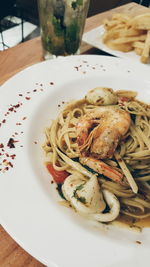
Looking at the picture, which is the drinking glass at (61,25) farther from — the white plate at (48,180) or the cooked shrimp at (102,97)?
the cooked shrimp at (102,97)

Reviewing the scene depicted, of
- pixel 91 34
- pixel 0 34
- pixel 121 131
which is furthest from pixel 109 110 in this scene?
pixel 0 34

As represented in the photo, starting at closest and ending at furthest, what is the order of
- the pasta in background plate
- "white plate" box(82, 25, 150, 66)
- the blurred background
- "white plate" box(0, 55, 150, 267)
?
1. "white plate" box(0, 55, 150, 267)
2. the pasta in background plate
3. "white plate" box(82, 25, 150, 66)
4. the blurred background

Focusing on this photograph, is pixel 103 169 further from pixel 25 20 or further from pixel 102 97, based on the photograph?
pixel 25 20

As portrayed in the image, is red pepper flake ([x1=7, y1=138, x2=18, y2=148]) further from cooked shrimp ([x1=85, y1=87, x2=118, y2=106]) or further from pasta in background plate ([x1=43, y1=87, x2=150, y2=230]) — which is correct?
cooked shrimp ([x1=85, y1=87, x2=118, y2=106])

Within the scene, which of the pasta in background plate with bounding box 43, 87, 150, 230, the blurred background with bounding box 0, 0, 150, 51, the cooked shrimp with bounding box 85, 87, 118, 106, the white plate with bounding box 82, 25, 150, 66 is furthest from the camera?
the blurred background with bounding box 0, 0, 150, 51

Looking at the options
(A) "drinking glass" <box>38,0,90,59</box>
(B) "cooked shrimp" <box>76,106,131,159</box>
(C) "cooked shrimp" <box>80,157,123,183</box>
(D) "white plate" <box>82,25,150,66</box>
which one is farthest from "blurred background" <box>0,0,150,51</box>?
(C) "cooked shrimp" <box>80,157,123,183</box>

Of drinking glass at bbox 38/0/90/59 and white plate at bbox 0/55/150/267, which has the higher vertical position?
drinking glass at bbox 38/0/90/59

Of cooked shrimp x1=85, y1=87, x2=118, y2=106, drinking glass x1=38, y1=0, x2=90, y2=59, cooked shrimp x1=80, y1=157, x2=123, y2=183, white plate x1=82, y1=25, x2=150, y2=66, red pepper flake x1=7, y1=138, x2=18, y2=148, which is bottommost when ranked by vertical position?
cooked shrimp x1=80, y1=157, x2=123, y2=183

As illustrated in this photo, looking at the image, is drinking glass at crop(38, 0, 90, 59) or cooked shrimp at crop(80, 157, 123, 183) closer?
cooked shrimp at crop(80, 157, 123, 183)
